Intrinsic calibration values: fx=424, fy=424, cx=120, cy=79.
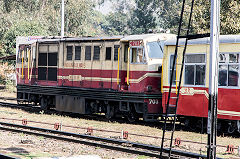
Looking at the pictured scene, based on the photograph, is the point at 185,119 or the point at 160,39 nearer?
the point at 185,119

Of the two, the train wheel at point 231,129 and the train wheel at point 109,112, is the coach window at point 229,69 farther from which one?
the train wheel at point 109,112

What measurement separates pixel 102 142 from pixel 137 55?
19.6ft

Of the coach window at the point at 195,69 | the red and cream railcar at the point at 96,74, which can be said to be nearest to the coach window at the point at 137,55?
the red and cream railcar at the point at 96,74

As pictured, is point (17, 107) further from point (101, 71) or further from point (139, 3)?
point (139, 3)

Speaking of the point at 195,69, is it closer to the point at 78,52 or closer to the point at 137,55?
the point at 137,55

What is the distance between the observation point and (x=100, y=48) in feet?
68.1

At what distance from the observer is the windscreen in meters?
19.0

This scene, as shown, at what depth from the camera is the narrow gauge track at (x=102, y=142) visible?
39.5 ft

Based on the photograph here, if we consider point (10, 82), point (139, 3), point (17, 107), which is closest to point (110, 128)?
point (17, 107)

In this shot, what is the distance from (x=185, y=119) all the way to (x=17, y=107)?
12.1 m

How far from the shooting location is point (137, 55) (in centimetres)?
1911

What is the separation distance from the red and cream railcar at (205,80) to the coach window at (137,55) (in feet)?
5.05

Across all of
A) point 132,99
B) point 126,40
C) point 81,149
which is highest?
point 126,40

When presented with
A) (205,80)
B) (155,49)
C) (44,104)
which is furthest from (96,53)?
(205,80)
